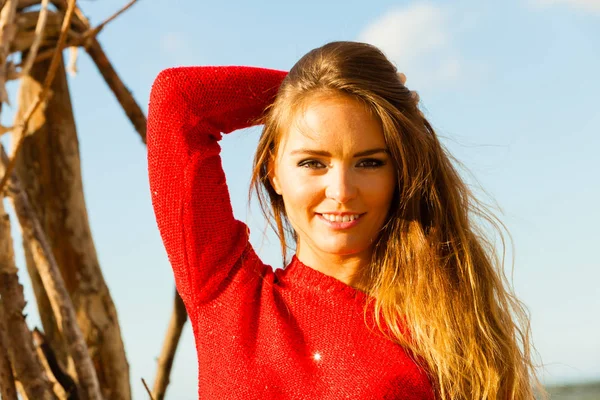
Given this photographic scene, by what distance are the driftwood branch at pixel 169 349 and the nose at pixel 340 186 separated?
49.8 inches

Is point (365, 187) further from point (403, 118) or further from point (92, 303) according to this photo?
point (92, 303)

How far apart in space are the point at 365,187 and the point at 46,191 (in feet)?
4.70

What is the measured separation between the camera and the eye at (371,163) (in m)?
2.01

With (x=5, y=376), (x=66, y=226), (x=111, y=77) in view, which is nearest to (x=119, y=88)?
(x=111, y=77)

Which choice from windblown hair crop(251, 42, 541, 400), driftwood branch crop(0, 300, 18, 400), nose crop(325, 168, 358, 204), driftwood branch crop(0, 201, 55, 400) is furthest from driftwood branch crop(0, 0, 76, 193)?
nose crop(325, 168, 358, 204)

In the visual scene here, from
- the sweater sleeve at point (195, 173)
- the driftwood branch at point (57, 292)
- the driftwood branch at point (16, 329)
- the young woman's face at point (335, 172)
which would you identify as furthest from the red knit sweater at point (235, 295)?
the driftwood branch at point (57, 292)

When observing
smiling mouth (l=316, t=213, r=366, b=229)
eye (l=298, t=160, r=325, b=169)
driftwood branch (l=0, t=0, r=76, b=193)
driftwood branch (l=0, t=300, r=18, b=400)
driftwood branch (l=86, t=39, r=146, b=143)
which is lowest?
driftwood branch (l=0, t=300, r=18, b=400)

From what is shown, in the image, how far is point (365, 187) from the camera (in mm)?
2000

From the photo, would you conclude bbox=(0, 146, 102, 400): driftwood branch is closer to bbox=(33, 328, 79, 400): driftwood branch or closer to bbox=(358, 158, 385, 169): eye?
bbox=(33, 328, 79, 400): driftwood branch

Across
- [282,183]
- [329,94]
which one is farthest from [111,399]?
[329,94]

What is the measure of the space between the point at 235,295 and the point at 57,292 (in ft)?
2.66

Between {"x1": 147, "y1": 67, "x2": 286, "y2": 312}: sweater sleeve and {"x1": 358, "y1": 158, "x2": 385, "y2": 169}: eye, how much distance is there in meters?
0.34

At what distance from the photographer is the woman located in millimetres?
1993

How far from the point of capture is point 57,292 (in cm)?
268
